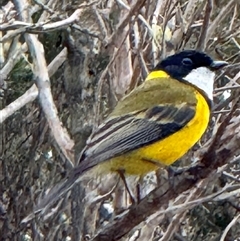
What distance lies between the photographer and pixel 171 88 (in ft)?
A: 14.1

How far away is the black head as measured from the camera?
14.0ft

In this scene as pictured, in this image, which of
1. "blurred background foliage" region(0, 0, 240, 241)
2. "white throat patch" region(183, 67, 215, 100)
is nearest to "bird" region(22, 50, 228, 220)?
"white throat patch" region(183, 67, 215, 100)

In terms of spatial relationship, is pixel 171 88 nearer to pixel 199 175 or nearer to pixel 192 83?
pixel 192 83

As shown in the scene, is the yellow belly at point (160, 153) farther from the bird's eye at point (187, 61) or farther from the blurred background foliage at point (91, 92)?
the bird's eye at point (187, 61)

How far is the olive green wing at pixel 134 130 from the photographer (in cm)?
373

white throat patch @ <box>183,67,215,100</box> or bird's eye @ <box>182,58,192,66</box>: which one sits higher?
bird's eye @ <box>182,58,192,66</box>

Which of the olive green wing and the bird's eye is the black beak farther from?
the olive green wing

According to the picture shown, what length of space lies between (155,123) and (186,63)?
1.48 feet

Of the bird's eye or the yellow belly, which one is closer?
the yellow belly

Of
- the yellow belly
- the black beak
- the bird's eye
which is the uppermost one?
the bird's eye

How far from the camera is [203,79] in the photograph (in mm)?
4336

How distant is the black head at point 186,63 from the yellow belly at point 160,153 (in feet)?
1.33

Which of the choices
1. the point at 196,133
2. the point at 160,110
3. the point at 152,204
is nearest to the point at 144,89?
the point at 160,110

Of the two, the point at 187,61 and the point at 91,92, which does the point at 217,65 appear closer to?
the point at 187,61
